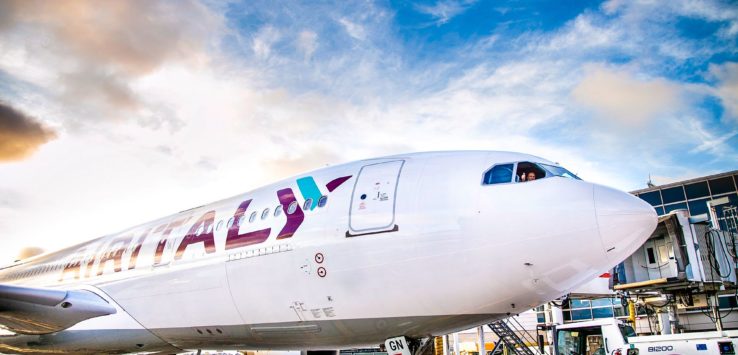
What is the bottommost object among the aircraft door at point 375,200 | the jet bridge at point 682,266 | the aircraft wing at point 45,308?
the aircraft wing at point 45,308

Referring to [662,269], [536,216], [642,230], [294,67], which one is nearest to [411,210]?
[536,216]

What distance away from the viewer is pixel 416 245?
21.5 ft

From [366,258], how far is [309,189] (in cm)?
169

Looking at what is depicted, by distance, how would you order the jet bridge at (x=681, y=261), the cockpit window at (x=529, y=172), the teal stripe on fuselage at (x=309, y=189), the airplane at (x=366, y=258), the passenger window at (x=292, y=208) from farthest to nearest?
the jet bridge at (x=681, y=261)
the passenger window at (x=292, y=208)
the teal stripe on fuselage at (x=309, y=189)
the cockpit window at (x=529, y=172)
the airplane at (x=366, y=258)

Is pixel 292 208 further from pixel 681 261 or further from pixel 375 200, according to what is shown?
pixel 681 261

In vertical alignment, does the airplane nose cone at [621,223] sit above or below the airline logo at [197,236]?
below

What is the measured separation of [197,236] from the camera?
9.19 metres

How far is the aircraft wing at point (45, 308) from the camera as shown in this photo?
30.6ft

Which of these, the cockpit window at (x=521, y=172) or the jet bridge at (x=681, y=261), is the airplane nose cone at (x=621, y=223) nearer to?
the cockpit window at (x=521, y=172)

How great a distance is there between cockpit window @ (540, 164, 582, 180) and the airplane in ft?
0.16

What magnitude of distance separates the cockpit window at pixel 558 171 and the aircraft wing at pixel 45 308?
7.66 meters

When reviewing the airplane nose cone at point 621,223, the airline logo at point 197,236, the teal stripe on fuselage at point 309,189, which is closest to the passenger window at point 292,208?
the airline logo at point 197,236

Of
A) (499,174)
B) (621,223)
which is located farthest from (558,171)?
(621,223)

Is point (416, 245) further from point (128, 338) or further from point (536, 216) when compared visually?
point (128, 338)
